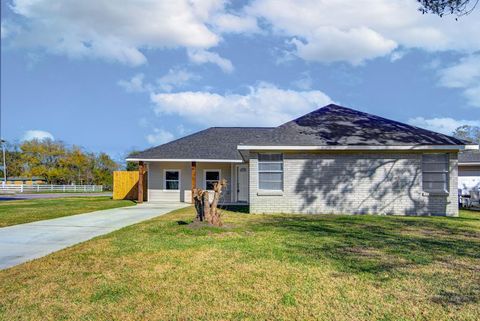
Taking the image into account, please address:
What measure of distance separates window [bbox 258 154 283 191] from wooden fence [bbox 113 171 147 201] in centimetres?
1348

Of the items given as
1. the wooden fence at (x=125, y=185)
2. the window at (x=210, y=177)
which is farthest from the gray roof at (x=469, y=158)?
the wooden fence at (x=125, y=185)

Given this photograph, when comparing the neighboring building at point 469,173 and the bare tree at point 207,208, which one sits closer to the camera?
the bare tree at point 207,208

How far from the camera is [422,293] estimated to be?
4.62m

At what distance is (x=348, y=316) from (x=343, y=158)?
1108 centimetres

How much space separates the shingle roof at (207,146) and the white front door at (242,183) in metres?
0.99

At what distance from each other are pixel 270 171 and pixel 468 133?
178ft

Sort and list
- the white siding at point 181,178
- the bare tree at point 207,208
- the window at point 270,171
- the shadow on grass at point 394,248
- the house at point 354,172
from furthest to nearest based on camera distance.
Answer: the white siding at point 181,178 < the window at point 270,171 < the house at point 354,172 < the bare tree at point 207,208 < the shadow on grass at point 394,248

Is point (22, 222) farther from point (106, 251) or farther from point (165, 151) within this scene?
point (165, 151)

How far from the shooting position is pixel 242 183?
21.8 metres

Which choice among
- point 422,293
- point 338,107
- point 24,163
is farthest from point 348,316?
point 24,163

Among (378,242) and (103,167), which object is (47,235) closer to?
(378,242)

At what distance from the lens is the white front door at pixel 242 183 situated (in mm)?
21594

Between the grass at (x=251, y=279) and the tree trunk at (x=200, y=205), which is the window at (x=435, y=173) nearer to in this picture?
the grass at (x=251, y=279)

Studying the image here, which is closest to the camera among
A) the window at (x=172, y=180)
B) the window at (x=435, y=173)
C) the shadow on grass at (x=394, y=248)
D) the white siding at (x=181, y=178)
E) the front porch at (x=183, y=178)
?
the shadow on grass at (x=394, y=248)
